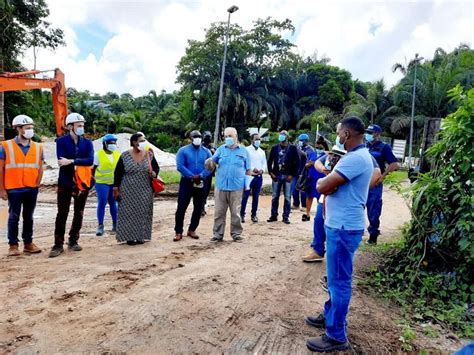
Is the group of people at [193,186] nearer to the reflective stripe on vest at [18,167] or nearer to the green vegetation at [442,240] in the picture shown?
the reflective stripe on vest at [18,167]

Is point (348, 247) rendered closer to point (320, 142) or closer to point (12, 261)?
point (320, 142)

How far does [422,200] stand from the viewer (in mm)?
4730

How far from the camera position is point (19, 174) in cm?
501

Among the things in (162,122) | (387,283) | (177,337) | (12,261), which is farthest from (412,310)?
(162,122)

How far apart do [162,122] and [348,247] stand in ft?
112

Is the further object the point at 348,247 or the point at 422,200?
the point at 422,200

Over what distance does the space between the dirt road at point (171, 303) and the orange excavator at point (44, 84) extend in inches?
291

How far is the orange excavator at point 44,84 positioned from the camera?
11.1m

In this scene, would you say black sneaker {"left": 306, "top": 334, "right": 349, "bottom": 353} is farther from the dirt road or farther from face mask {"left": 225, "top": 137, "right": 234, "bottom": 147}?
face mask {"left": 225, "top": 137, "right": 234, "bottom": 147}

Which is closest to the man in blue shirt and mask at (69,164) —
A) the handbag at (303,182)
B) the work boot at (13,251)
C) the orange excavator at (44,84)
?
the work boot at (13,251)

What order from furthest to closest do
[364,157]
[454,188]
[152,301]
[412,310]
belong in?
[454,188] < [412,310] < [152,301] < [364,157]

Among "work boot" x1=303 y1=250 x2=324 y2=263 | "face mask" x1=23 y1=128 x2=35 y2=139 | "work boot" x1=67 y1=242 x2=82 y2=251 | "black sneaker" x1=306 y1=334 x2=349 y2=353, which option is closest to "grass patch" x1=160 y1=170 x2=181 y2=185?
"work boot" x1=67 y1=242 x2=82 y2=251

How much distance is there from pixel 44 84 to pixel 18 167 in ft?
27.3

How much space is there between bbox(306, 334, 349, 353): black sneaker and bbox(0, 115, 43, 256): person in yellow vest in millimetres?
4001
